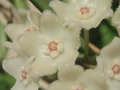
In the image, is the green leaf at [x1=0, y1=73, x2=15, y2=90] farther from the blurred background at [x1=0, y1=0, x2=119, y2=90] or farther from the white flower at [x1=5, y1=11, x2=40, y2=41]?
the white flower at [x1=5, y1=11, x2=40, y2=41]

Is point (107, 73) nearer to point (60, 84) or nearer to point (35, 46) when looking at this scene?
point (60, 84)

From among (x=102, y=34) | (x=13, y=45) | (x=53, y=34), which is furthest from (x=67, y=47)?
(x=102, y=34)

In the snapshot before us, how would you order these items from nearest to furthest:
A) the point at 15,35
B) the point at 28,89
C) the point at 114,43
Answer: the point at 114,43 < the point at 28,89 < the point at 15,35

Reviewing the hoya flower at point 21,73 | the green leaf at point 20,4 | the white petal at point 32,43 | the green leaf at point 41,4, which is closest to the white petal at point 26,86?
the hoya flower at point 21,73

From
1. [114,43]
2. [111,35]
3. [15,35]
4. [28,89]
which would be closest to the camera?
[114,43]

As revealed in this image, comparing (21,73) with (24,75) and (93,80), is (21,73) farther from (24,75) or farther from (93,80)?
(93,80)

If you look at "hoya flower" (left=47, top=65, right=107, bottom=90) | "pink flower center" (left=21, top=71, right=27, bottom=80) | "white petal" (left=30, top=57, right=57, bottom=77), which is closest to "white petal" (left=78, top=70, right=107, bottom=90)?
"hoya flower" (left=47, top=65, right=107, bottom=90)

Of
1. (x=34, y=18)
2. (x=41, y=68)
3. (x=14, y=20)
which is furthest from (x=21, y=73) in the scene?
(x=14, y=20)
